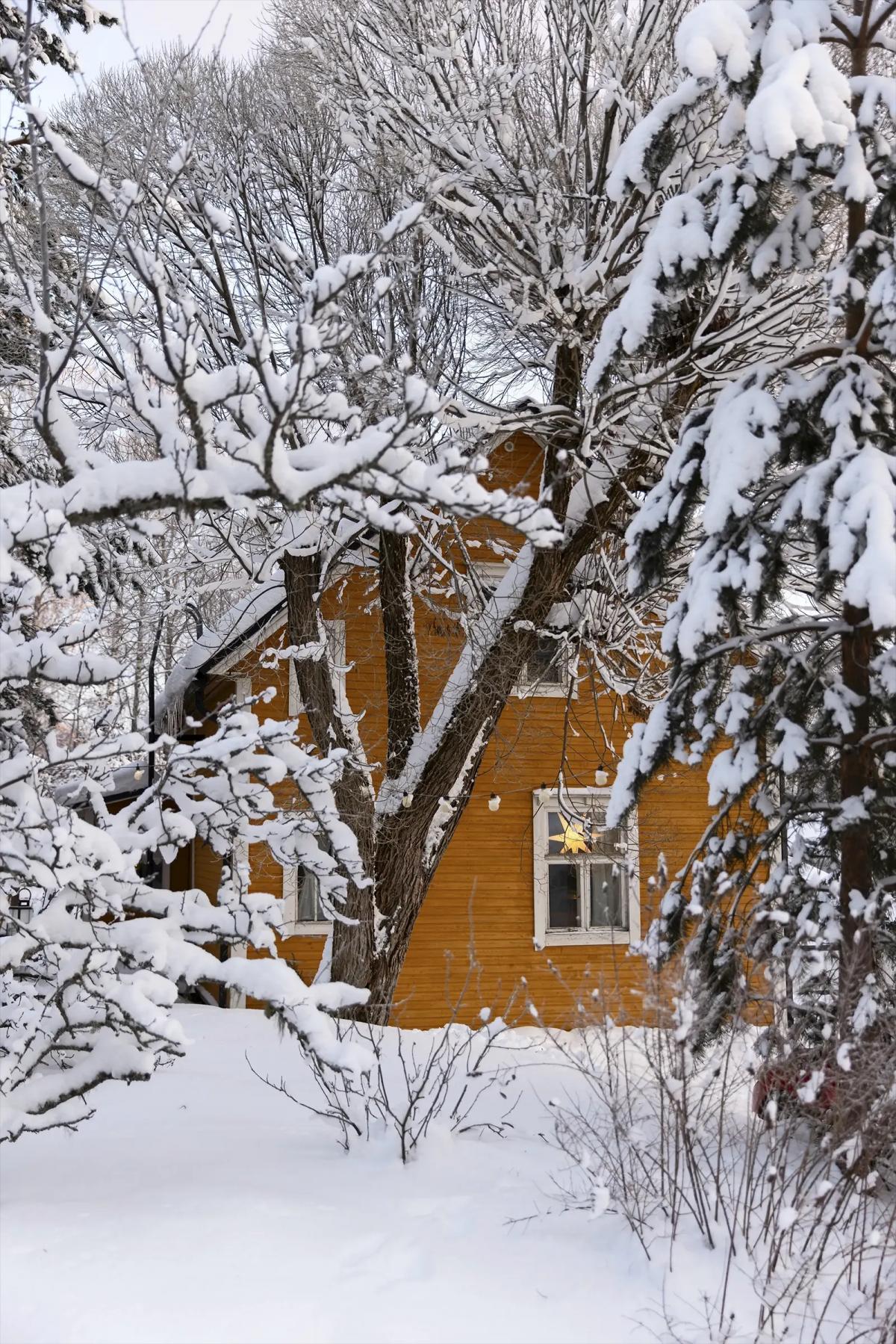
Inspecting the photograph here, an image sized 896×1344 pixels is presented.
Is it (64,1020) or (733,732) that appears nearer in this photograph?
(64,1020)

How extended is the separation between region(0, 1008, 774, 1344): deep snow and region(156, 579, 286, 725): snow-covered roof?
7.01m

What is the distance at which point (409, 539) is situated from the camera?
12000mm

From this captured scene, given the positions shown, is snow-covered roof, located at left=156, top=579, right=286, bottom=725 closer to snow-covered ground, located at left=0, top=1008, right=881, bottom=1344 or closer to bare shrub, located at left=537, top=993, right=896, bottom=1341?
snow-covered ground, located at left=0, top=1008, right=881, bottom=1344

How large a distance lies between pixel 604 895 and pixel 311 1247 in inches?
412

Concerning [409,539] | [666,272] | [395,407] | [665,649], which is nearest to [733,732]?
[665,649]

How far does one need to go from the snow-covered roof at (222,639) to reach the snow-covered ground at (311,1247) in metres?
6.99

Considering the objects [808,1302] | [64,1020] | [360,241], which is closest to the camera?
[808,1302]

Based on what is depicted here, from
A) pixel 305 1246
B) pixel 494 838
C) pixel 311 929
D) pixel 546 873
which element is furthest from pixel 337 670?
pixel 305 1246

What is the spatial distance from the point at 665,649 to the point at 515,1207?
9.37 feet

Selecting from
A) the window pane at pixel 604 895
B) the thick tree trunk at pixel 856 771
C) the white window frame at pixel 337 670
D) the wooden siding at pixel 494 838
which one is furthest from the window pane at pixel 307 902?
the thick tree trunk at pixel 856 771

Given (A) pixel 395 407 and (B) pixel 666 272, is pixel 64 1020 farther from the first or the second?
(A) pixel 395 407

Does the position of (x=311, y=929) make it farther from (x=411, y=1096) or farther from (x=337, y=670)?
(x=411, y=1096)

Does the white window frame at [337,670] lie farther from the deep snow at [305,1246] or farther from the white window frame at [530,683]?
the deep snow at [305,1246]

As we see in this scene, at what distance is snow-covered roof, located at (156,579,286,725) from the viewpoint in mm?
12641
